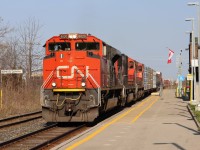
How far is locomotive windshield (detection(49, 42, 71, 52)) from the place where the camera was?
58.6 feet

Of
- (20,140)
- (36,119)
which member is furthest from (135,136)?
(36,119)

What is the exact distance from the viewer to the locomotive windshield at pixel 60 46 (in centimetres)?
1785

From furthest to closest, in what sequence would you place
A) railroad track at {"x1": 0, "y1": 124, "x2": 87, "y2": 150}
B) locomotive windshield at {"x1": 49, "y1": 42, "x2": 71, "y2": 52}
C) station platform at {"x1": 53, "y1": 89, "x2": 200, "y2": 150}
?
locomotive windshield at {"x1": 49, "y1": 42, "x2": 71, "y2": 52} → railroad track at {"x1": 0, "y1": 124, "x2": 87, "y2": 150} → station platform at {"x1": 53, "y1": 89, "x2": 200, "y2": 150}

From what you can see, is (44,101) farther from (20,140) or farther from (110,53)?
(110,53)

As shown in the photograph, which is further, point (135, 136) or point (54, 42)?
point (54, 42)

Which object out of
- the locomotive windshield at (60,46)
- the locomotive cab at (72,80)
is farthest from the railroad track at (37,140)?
the locomotive windshield at (60,46)

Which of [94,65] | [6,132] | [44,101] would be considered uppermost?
[94,65]

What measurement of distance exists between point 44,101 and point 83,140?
4.96m

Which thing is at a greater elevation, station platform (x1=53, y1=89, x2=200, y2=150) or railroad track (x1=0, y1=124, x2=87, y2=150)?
station platform (x1=53, y1=89, x2=200, y2=150)

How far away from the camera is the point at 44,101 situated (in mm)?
16750

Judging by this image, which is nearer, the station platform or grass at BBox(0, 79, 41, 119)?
the station platform

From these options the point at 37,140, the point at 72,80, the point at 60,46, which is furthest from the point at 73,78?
the point at 37,140

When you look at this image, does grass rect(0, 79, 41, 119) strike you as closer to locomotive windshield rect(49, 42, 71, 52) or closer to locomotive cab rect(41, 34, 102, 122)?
locomotive windshield rect(49, 42, 71, 52)

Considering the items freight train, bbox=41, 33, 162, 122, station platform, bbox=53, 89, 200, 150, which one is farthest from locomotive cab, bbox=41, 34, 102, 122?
station platform, bbox=53, 89, 200, 150
